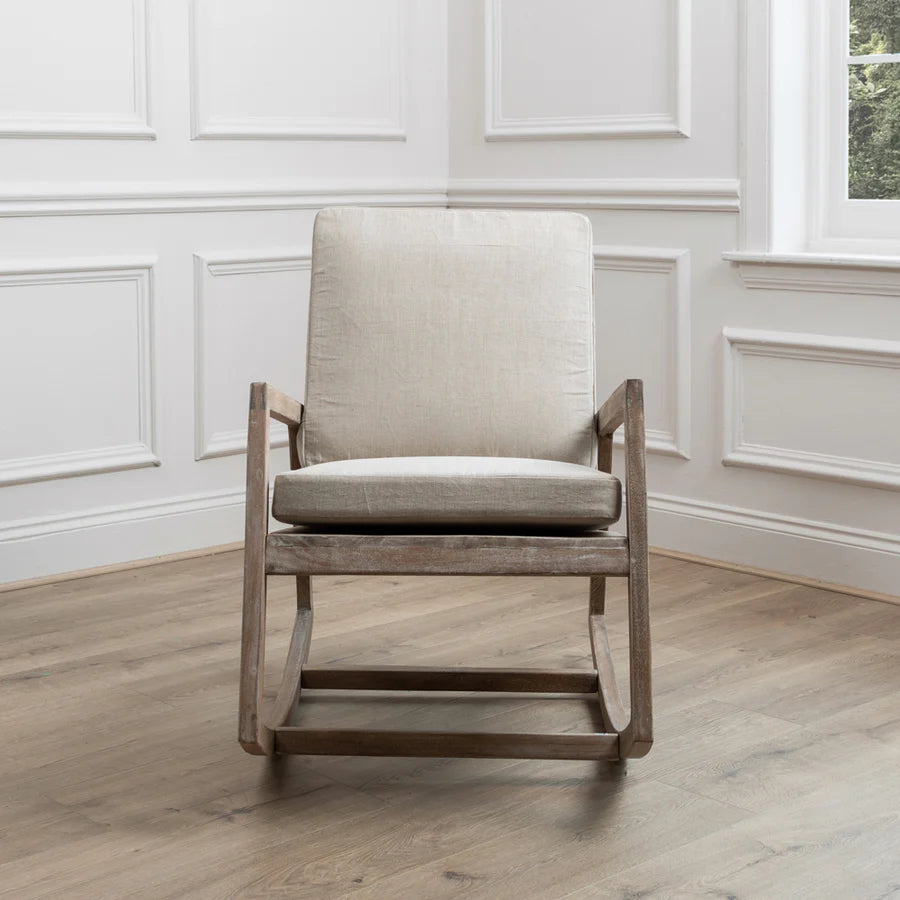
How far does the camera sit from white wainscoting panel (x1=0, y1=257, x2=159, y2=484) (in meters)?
3.04

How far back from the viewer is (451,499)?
191cm

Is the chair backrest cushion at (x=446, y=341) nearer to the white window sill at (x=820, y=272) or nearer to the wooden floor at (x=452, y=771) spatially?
the wooden floor at (x=452, y=771)

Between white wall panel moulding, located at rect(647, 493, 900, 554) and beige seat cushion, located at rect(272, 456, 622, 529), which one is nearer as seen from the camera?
beige seat cushion, located at rect(272, 456, 622, 529)

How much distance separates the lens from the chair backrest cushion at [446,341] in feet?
7.50

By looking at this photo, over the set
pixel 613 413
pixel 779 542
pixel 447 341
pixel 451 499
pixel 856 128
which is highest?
pixel 856 128

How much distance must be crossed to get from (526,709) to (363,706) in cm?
27

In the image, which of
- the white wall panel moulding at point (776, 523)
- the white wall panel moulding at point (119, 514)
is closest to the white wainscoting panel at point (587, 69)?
the white wall panel moulding at point (776, 523)

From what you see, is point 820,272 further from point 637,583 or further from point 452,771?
point 452,771

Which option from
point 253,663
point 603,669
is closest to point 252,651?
point 253,663

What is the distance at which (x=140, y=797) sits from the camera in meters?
1.92

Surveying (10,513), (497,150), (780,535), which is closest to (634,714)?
(780,535)

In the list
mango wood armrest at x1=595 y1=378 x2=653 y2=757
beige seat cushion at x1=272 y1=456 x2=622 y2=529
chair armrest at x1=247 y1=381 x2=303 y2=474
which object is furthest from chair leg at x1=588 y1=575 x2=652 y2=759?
chair armrest at x1=247 y1=381 x2=303 y2=474

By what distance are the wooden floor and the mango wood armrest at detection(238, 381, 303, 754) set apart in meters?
0.11

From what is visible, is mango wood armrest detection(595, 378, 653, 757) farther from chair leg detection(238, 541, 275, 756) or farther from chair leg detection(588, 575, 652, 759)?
chair leg detection(238, 541, 275, 756)
